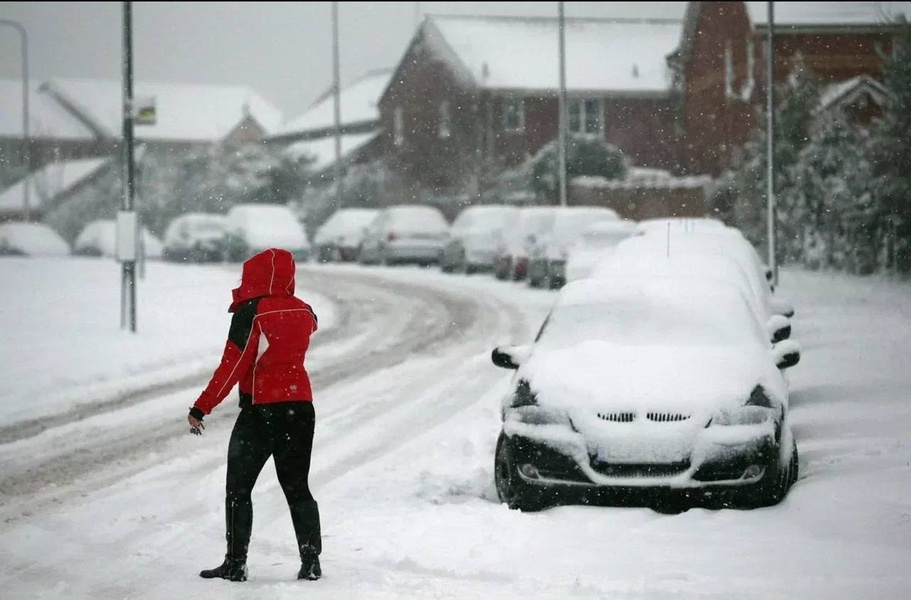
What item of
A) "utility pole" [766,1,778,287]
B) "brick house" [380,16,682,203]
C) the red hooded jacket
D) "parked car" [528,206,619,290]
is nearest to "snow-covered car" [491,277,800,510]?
the red hooded jacket

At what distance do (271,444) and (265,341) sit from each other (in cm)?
50

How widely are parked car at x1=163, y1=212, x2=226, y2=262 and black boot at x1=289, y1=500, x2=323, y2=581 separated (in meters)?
38.6

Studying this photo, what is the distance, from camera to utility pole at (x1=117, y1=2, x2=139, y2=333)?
18.4 m

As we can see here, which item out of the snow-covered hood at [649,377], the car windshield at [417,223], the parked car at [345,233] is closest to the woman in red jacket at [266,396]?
the snow-covered hood at [649,377]

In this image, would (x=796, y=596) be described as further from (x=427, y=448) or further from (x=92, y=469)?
(x=92, y=469)

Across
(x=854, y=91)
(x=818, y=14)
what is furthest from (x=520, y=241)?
(x=818, y=14)

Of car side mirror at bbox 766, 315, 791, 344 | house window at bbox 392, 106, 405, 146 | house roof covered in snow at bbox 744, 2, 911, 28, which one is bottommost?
car side mirror at bbox 766, 315, 791, 344

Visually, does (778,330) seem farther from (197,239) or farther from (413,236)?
(197,239)

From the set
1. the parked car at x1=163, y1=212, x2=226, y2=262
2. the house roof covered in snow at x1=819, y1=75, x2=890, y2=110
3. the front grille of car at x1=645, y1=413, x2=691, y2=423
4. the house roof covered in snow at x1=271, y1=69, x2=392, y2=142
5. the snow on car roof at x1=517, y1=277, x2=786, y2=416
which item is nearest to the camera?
the front grille of car at x1=645, y1=413, x2=691, y2=423

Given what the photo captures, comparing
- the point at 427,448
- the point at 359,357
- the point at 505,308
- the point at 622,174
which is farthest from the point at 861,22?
the point at 427,448

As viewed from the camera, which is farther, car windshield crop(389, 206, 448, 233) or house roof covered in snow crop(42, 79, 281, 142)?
house roof covered in snow crop(42, 79, 281, 142)

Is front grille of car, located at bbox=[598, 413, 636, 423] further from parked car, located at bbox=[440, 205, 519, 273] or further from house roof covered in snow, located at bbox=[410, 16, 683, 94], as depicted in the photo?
house roof covered in snow, located at bbox=[410, 16, 683, 94]

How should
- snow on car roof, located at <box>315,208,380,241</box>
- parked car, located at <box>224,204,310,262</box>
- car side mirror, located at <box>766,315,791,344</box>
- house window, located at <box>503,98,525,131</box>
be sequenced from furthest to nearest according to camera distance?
house window, located at <box>503,98,525,131</box>, snow on car roof, located at <box>315,208,380,241</box>, parked car, located at <box>224,204,310,262</box>, car side mirror, located at <box>766,315,791,344</box>

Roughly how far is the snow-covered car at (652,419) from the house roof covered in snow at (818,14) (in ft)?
139
